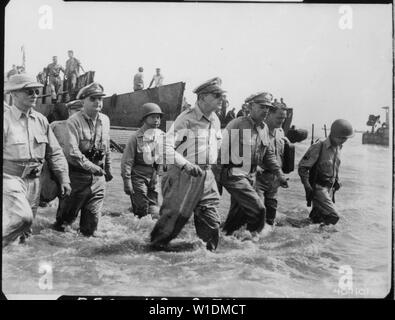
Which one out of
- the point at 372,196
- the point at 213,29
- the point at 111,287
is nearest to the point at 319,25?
the point at 213,29

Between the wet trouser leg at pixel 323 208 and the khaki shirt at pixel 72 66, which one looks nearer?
the khaki shirt at pixel 72 66

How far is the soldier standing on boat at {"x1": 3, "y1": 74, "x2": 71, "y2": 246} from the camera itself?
6559mm

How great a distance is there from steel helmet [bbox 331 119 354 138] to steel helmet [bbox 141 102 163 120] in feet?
5.65

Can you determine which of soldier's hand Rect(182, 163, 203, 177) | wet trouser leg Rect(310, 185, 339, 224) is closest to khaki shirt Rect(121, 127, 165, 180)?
soldier's hand Rect(182, 163, 203, 177)

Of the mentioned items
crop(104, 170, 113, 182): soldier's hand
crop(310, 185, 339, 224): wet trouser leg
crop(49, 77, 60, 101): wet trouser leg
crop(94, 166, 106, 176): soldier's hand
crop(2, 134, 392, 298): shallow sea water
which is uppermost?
crop(49, 77, 60, 101): wet trouser leg

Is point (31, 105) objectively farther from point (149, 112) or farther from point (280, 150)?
point (280, 150)

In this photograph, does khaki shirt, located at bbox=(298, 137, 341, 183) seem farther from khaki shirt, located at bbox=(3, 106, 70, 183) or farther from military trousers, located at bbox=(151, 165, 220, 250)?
khaki shirt, located at bbox=(3, 106, 70, 183)

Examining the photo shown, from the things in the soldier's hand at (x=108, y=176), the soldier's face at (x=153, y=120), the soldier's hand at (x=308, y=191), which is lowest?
the soldier's hand at (x=308, y=191)

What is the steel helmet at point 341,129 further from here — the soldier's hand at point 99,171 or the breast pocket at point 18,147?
the breast pocket at point 18,147

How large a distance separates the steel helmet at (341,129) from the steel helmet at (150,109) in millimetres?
1722

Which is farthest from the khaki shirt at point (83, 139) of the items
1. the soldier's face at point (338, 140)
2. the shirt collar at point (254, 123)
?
the soldier's face at point (338, 140)

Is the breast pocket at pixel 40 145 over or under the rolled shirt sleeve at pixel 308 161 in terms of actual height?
over

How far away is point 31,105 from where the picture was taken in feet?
21.7

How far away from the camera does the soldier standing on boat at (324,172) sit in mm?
6801
